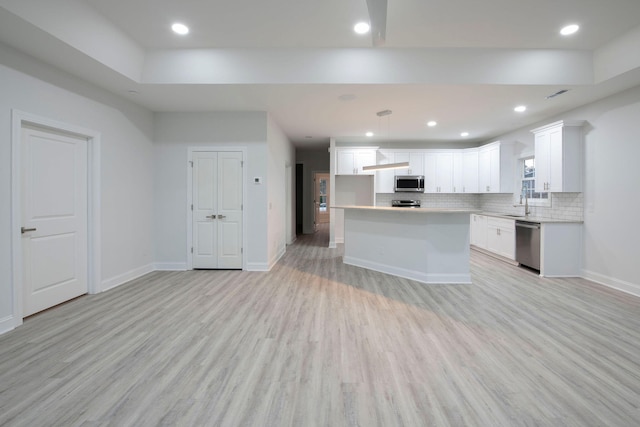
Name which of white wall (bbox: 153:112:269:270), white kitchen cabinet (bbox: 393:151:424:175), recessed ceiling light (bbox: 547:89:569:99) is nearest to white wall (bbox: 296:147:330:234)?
white kitchen cabinet (bbox: 393:151:424:175)

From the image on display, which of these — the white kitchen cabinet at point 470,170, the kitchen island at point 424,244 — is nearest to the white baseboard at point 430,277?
the kitchen island at point 424,244

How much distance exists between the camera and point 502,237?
584 centimetres

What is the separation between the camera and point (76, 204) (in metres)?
3.65

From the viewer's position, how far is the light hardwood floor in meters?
1.70

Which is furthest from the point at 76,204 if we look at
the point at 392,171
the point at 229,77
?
the point at 392,171

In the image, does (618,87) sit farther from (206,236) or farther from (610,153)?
(206,236)

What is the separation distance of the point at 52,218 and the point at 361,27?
13.2 ft

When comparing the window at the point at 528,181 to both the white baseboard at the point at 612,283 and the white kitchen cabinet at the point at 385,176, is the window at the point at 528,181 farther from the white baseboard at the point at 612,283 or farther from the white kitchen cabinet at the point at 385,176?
the white kitchen cabinet at the point at 385,176

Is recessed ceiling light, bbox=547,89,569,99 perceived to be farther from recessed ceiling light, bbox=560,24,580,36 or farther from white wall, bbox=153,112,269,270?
white wall, bbox=153,112,269,270

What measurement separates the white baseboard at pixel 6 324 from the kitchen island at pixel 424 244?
176 inches

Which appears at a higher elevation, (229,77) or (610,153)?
(229,77)

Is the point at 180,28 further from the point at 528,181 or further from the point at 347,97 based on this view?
the point at 528,181

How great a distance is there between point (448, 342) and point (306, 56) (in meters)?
3.50

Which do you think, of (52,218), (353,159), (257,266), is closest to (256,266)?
(257,266)
